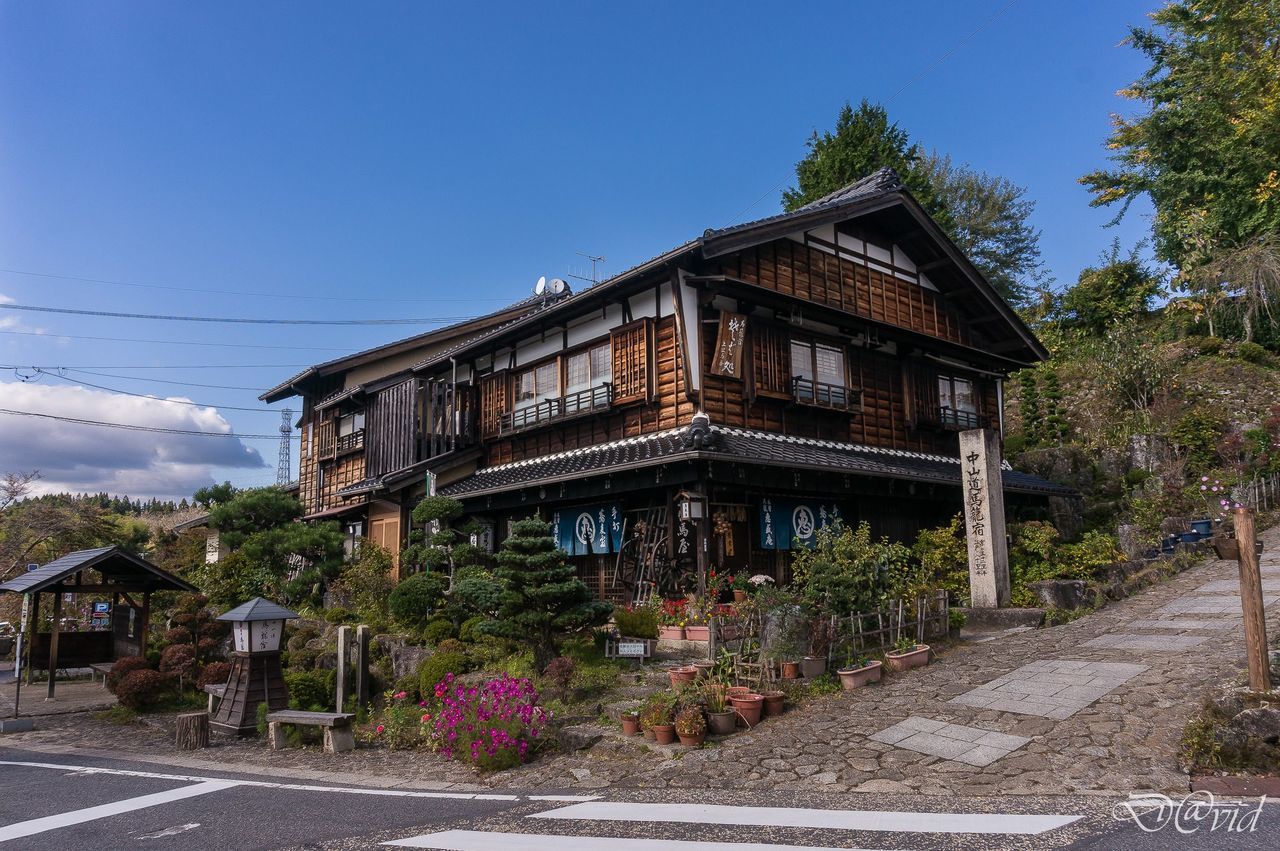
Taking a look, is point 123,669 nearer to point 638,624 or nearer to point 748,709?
point 638,624

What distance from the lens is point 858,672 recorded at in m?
10.0

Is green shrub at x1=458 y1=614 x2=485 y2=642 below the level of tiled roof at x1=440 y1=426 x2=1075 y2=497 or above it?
below

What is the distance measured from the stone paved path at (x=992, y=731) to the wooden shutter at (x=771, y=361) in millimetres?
6679

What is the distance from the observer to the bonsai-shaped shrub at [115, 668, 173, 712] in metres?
14.1

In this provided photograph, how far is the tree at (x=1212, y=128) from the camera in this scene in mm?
27344

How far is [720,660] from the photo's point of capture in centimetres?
1028

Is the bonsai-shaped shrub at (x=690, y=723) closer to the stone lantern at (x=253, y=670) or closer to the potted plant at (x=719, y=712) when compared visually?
the potted plant at (x=719, y=712)

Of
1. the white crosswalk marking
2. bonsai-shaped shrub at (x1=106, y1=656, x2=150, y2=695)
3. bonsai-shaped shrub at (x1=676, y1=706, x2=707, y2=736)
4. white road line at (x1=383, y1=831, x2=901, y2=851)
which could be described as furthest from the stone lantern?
the white crosswalk marking

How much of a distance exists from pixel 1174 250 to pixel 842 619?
29318 millimetres

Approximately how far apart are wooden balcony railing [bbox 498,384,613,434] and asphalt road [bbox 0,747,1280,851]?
935 cm

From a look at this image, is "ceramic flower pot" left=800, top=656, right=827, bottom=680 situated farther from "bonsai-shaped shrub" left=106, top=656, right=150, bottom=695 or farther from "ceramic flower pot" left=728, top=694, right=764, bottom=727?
"bonsai-shaped shrub" left=106, top=656, right=150, bottom=695

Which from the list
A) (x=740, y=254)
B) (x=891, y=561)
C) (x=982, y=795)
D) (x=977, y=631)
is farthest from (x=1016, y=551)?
(x=982, y=795)

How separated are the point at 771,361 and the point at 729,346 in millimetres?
1465

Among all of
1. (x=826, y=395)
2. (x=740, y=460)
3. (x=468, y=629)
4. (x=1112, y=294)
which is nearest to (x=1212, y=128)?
(x=1112, y=294)
